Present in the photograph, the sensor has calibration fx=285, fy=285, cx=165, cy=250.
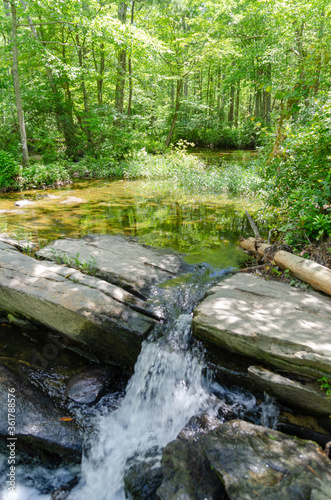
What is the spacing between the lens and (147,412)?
3.26m

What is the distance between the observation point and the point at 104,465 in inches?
114

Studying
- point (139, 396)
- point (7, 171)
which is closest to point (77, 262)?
point (139, 396)

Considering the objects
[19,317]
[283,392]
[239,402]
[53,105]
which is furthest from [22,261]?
[53,105]

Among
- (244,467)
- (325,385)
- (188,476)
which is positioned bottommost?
(188,476)

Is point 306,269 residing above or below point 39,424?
above

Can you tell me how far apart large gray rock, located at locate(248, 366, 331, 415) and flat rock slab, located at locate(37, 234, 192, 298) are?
2.01 meters

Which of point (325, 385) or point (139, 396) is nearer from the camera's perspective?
point (325, 385)

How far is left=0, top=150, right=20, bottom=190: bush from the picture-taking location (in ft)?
37.9

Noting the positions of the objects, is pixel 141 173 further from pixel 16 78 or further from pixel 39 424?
pixel 39 424

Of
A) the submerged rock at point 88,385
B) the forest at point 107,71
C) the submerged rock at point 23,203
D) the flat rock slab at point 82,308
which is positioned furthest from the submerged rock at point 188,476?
the submerged rock at point 23,203

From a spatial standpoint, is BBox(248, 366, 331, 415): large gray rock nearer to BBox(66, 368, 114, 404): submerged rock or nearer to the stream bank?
the stream bank

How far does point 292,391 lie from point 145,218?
6259 millimetres

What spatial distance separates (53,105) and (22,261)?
1305 centimetres

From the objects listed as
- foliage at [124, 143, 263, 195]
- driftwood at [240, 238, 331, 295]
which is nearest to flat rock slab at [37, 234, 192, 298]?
driftwood at [240, 238, 331, 295]
